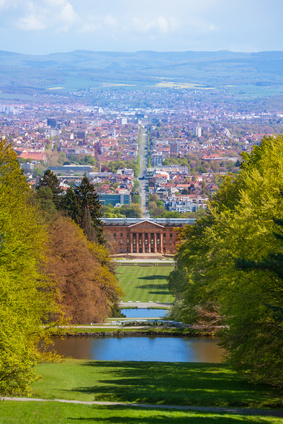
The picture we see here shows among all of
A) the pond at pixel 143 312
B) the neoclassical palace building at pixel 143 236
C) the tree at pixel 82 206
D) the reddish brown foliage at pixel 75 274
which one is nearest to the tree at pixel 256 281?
the reddish brown foliage at pixel 75 274

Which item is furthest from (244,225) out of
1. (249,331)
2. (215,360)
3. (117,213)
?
(117,213)

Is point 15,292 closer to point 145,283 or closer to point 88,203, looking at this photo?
point 88,203

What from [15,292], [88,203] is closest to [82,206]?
[88,203]

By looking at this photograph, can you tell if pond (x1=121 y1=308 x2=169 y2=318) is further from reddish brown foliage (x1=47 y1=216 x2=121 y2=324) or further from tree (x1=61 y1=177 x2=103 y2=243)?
reddish brown foliage (x1=47 y1=216 x2=121 y2=324)

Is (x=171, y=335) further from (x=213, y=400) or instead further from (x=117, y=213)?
(x=117, y=213)

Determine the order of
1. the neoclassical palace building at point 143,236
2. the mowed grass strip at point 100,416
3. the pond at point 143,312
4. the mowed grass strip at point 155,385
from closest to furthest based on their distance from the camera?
the mowed grass strip at point 100,416, the mowed grass strip at point 155,385, the pond at point 143,312, the neoclassical palace building at point 143,236

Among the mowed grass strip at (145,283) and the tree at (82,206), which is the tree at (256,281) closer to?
the tree at (82,206)
